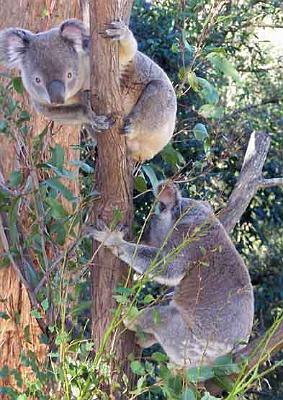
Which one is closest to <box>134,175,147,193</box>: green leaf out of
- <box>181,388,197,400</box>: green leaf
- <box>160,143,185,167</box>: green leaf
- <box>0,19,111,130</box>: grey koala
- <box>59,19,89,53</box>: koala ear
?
<box>160,143,185,167</box>: green leaf

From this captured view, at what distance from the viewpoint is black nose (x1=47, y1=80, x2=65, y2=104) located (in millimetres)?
2684

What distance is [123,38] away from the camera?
2502mm

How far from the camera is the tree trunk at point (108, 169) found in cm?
228

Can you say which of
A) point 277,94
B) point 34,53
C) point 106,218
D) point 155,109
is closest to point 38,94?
point 34,53

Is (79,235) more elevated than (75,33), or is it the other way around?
(75,33)

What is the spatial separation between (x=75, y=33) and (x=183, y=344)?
114 cm

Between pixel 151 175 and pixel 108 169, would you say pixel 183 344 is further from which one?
pixel 108 169

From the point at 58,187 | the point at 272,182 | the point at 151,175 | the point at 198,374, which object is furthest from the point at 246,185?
the point at 198,374

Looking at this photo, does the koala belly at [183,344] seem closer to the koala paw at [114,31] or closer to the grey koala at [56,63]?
the grey koala at [56,63]

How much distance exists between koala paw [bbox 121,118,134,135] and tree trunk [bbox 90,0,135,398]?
9 centimetres

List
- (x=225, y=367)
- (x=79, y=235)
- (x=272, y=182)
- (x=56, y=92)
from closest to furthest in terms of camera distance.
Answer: (x=225, y=367)
(x=79, y=235)
(x=56, y=92)
(x=272, y=182)

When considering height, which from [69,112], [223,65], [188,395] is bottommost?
[188,395]

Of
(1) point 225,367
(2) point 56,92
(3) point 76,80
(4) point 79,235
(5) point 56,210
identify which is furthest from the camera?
(3) point 76,80

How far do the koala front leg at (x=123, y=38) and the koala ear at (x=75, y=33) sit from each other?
0.48 feet
